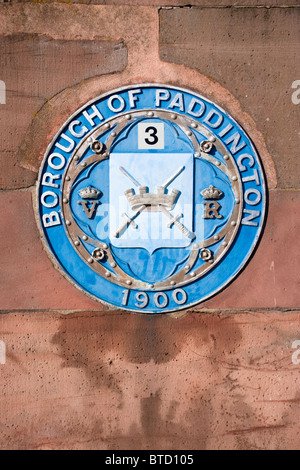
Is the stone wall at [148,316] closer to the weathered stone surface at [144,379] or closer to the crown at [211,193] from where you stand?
the weathered stone surface at [144,379]

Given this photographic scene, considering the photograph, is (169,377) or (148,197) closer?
(148,197)

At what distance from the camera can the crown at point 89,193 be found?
13.9ft

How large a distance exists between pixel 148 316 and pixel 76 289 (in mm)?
573

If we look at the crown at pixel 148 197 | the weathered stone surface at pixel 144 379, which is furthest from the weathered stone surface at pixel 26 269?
the crown at pixel 148 197

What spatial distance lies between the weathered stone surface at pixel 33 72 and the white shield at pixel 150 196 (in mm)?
652

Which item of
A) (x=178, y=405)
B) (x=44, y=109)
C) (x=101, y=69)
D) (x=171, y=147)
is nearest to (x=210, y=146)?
(x=171, y=147)

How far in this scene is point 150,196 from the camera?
425cm

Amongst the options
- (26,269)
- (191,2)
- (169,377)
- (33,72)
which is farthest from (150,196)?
(191,2)

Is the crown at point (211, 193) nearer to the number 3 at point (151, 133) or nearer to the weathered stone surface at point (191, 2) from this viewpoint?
Answer: the number 3 at point (151, 133)

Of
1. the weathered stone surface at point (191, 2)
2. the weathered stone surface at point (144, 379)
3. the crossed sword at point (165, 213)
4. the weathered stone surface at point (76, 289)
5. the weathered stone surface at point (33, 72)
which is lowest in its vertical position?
the weathered stone surface at point (144, 379)

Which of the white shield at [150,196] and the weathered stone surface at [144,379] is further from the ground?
the white shield at [150,196]

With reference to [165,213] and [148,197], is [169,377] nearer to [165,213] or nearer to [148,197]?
[165,213]

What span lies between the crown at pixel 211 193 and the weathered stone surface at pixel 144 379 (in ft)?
2.93

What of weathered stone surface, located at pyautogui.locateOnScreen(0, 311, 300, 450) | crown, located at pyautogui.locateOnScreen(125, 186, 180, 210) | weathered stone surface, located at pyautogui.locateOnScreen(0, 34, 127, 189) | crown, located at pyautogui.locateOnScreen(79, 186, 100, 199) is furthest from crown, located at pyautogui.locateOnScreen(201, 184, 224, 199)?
weathered stone surface, located at pyautogui.locateOnScreen(0, 34, 127, 189)
